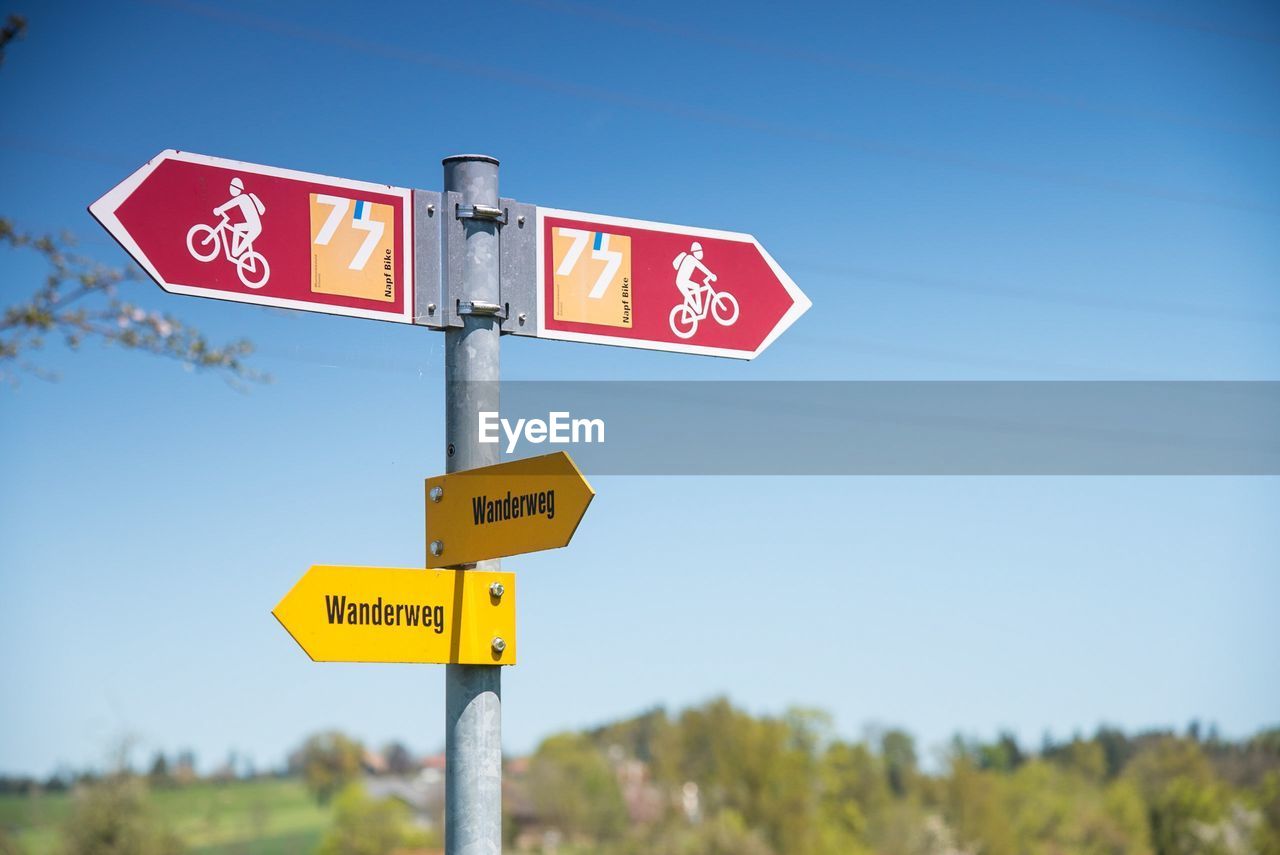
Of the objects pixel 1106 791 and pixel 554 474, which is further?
pixel 1106 791

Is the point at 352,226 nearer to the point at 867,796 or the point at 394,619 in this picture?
the point at 394,619

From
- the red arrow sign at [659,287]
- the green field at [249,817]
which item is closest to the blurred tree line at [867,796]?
the green field at [249,817]

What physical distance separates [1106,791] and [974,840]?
13123 millimetres

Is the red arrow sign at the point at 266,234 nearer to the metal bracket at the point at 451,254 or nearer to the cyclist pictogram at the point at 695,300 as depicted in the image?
the metal bracket at the point at 451,254

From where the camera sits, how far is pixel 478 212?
175 inches

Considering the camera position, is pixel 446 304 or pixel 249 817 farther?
pixel 249 817

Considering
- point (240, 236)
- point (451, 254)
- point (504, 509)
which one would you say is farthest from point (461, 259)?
point (504, 509)

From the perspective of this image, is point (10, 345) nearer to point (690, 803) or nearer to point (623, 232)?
point (623, 232)

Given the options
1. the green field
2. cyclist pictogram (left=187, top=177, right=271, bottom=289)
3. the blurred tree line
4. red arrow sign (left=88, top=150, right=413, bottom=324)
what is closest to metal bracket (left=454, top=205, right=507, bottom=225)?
red arrow sign (left=88, top=150, right=413, bottom=324)

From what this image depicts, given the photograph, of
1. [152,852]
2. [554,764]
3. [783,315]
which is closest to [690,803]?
[554,764]

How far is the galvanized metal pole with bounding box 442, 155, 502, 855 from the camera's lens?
4086 millimetres

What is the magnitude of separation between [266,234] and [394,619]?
1.08 metres

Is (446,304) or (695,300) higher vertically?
(695,300)

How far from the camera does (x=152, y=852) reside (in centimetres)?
4453
